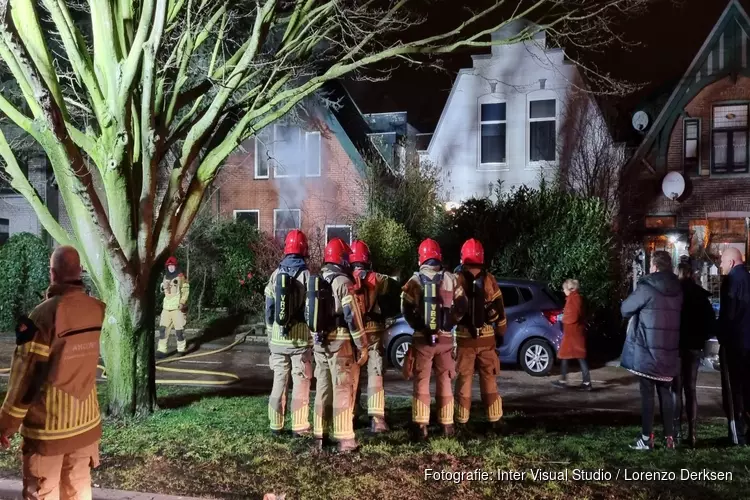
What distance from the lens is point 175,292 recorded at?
13.5 meters

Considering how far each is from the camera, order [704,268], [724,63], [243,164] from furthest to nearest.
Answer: [243,164]
[724,63]
[704,268]


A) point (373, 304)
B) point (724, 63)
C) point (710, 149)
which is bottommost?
point (373, 304)

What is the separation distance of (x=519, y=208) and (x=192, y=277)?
8898 mm

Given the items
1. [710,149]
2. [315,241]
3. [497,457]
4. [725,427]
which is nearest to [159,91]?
[497,457]

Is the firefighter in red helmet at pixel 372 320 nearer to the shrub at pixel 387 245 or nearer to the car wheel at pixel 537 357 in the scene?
the car wheel at pixel 537 357

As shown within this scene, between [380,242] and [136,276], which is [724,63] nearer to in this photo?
[380,242]

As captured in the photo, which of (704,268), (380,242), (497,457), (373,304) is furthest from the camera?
(704,268)

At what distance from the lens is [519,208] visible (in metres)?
16.0

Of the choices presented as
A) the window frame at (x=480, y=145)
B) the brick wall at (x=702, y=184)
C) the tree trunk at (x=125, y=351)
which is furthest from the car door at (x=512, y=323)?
the window frame at (x=480, y=145)

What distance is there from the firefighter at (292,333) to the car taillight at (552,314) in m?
5.79

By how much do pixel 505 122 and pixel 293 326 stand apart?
15.1 metres

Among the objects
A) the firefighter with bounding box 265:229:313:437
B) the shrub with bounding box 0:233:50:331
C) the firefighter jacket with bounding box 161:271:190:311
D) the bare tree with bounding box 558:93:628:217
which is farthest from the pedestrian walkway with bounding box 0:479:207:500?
the bare tree with bounding box 558:93:628:217

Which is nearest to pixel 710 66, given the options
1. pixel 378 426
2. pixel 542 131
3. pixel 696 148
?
pixel 696 148

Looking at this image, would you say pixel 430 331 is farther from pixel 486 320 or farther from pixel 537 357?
pixel 537 357
